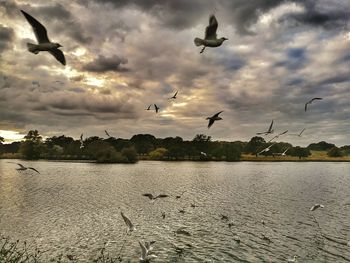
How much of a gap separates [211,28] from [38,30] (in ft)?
18.0

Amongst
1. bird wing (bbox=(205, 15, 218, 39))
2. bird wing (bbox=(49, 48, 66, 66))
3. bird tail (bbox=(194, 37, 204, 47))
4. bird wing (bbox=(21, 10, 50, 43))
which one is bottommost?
bird wing (bbox=(49, 48, 66, 66))

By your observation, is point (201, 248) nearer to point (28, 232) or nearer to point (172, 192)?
point (28, 232)

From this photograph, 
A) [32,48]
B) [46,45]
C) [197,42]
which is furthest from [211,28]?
[32,48]

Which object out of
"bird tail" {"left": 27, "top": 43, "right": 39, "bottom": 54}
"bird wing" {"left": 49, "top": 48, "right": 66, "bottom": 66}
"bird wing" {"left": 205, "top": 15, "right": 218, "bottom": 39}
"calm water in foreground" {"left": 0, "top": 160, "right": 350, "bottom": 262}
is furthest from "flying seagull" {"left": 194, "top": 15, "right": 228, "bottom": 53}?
"calm water in foreground" {"left": 0, "top": 160, "right": 350, "bottom": 262}

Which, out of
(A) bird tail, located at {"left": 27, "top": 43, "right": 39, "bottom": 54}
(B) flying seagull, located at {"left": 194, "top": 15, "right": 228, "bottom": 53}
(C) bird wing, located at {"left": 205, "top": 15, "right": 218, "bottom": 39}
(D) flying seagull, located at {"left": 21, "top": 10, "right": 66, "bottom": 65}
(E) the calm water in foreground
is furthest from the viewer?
(E) the calm water in foreground

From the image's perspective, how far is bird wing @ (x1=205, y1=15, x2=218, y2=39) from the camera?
453 inches

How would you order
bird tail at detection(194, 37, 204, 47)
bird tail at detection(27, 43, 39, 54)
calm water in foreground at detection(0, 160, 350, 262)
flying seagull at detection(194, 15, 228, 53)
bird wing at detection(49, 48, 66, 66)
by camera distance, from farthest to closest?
calm water in foreground at detection(0, 160, 350, 262) → bird tail at detection(194, 37, 204, 47) → flying seagull at detection(194, 15, 228, 53) → bird tail at detection(27, 43, 39, 54) → bird wing at detection(49, 48, 66, 66)

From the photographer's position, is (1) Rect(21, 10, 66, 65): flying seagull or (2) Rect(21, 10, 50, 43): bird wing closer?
(2) Rect(21, 10, 50, 43): bird wing

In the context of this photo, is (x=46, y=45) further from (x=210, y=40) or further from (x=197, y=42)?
(x=210, y=40)

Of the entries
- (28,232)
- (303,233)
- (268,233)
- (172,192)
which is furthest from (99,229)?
(172,192)

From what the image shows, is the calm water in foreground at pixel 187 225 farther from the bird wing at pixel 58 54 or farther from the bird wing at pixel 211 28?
the bird wing at pixel 58 54

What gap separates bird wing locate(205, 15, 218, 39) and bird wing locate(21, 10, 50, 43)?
515cm

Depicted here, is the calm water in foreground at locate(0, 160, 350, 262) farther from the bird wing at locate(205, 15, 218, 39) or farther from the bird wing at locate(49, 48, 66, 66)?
the bird wing at locate(49, 48, 66, 66)

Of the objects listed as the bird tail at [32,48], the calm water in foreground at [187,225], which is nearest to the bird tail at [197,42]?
the bird tail at [32,48]
